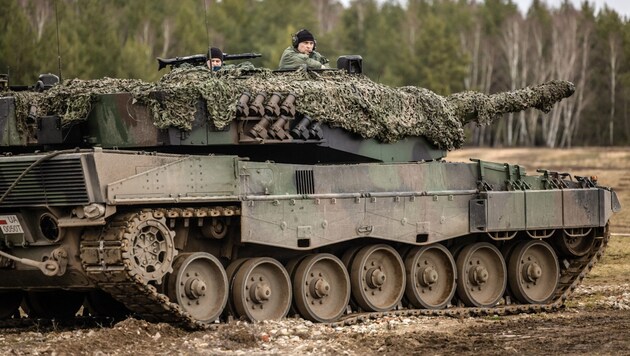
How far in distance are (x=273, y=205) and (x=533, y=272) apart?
18.2 feet

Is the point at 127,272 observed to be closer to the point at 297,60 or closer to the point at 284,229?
the point at 284,229

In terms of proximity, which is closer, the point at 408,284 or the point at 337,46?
the point at 408,284

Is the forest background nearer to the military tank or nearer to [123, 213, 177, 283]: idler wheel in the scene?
the military tank

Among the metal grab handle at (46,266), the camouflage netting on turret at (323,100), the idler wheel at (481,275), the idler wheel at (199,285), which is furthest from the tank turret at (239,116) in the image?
the metal grab handle at (46,266)

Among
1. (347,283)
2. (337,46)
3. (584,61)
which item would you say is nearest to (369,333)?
(347,283)

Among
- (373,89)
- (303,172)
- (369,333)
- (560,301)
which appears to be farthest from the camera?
(560,301)

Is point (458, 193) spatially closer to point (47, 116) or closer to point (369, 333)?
point (369, 333)

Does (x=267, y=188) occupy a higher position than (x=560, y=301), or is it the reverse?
(x=267, y=188)

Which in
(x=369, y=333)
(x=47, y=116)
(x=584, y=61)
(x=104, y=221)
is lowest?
(x=369, y=333)

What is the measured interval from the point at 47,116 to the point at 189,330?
134 inches

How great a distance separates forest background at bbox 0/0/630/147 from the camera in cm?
7550

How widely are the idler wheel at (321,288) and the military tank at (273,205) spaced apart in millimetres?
25

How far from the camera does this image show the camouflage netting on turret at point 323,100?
1972 centimetres

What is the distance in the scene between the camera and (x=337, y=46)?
290ft
